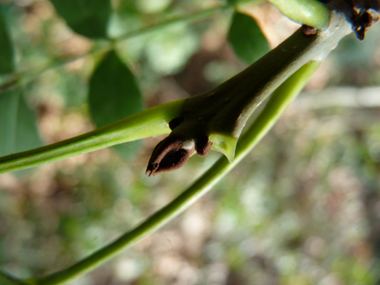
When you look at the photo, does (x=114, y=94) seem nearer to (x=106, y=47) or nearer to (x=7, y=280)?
(x=106, y=47)

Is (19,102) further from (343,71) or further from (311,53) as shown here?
(343,71)

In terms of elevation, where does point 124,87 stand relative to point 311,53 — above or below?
below

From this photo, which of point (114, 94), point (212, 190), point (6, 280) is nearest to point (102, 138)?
point (6, 280)

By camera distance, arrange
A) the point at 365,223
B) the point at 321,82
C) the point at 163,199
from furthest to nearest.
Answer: the point at 365,223, the point at 321,82, the point at 163,199

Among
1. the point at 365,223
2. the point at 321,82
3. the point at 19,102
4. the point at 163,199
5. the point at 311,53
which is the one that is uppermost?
the point at 311,53

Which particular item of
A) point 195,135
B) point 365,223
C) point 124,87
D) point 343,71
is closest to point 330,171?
point 365,223
